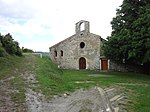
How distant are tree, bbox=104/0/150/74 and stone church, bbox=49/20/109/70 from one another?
9.14 metres

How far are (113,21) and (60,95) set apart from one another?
1977 centimetres

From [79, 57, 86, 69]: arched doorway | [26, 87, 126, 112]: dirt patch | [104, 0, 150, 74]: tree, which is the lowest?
[26, 87, 126, 112]: dirt patch

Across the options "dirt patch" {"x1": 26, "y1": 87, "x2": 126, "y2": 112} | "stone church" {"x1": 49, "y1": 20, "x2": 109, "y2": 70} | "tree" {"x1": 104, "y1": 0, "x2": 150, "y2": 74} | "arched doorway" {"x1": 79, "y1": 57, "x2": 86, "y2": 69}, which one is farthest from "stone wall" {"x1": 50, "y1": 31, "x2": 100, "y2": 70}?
"dirt patch" {"x1": 26, "y1": 87, "x2": 126, "y2": 112}

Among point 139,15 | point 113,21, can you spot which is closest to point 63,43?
point 113,21

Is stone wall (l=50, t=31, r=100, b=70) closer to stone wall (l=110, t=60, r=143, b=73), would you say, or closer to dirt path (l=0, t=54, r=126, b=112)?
stone wall (l=110, t=60, r=143, b=73)

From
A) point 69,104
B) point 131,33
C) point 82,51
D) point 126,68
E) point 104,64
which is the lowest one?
point 69,104

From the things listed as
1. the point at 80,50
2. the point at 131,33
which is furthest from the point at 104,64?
the point at 131,33

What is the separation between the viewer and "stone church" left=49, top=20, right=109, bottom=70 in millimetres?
40375

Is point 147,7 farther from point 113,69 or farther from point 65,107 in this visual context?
point 65,107

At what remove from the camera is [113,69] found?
3978cm

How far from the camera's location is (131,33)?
2733cm

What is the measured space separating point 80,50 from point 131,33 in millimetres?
14841

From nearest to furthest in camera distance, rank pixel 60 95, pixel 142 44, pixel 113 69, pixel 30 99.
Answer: pixel 30 99
pixel 60 95
pixel 142 44
pixel 113 69

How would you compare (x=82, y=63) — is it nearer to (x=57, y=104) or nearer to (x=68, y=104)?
(x=68, y=104)
